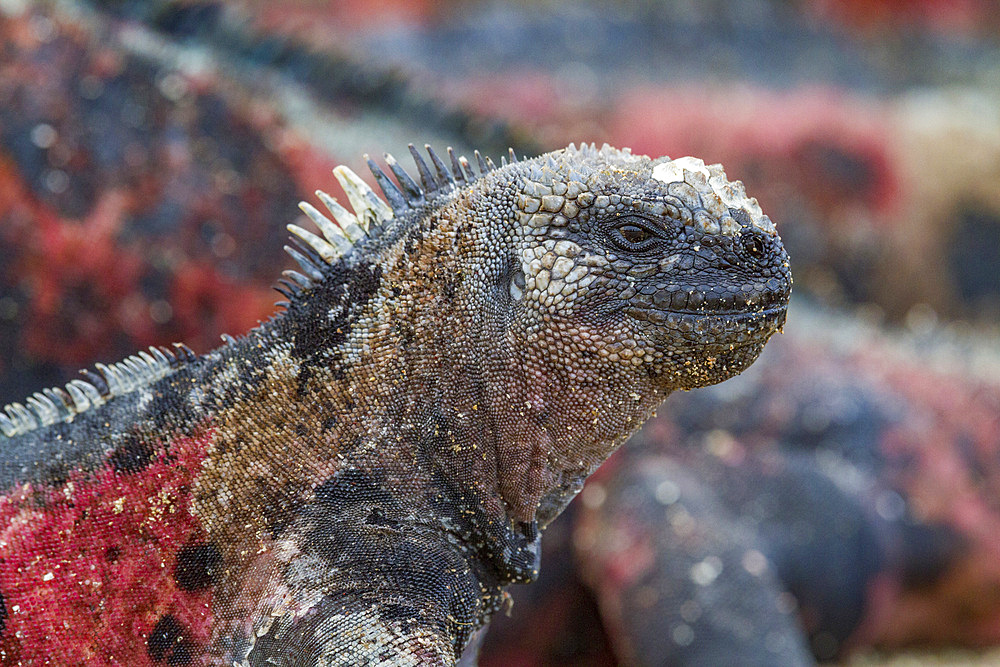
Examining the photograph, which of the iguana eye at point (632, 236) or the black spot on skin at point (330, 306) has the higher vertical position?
the black spot on skin at point (330, 306)

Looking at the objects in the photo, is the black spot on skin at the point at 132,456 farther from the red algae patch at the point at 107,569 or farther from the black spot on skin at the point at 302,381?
the black spot on skin at the point at 302,381

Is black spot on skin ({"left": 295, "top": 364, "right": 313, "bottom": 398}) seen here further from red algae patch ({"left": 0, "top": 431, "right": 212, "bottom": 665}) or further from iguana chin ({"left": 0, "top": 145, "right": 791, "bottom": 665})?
Answer: red algae patch ({"left": 0, "top": 431, "right": 212, "bottom": 665})

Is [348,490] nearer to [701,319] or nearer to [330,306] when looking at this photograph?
[330,306]

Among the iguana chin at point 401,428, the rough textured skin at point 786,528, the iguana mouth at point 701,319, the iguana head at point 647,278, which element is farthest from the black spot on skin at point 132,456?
the rough textured skin at point 786,528

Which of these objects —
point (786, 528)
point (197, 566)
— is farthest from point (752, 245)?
point (786, 528)

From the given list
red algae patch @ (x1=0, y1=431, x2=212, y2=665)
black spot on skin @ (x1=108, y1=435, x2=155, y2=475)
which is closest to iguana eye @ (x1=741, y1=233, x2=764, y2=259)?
red algae patch @ (x1=0, y1=431, x2=212, y2=665)

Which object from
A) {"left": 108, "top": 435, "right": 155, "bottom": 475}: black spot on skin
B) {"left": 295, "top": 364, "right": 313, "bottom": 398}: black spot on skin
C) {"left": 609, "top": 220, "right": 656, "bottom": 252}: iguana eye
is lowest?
{"left": 609, "top": 220, "right": 656, "bottom": 252}: iguana eye

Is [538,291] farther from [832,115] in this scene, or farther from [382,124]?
[832,115]

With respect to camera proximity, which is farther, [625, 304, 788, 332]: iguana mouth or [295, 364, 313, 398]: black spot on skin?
[295, 364, 313, 398]: black spot on skin

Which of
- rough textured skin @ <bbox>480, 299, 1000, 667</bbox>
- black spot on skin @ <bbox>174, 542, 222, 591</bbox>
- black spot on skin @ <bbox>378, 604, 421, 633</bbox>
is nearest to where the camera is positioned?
black spot on skin @ <bbox>378, 604, 421, 633</bbox>
